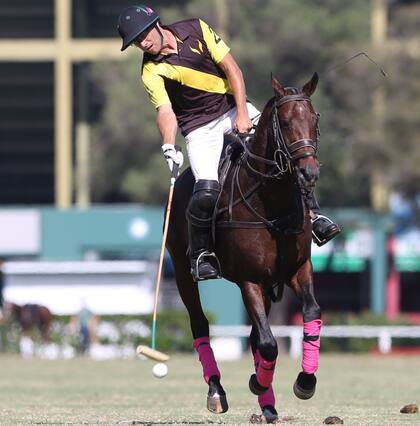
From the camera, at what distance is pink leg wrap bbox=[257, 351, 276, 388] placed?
10.8 metres

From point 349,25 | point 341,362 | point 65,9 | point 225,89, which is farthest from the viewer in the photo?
point 65,9

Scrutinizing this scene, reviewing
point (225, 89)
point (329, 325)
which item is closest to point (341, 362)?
point (329, 325)

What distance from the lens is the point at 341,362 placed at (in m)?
31.0

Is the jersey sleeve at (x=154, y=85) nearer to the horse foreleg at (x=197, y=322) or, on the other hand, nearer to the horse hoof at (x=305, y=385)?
the horse foreleg at (x=197, y=322)

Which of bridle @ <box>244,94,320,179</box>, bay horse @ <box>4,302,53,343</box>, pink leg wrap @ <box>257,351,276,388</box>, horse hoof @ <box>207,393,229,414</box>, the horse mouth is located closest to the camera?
the horse mouth

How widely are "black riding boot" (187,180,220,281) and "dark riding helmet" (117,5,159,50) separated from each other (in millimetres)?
1306

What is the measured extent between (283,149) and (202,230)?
1156 mm

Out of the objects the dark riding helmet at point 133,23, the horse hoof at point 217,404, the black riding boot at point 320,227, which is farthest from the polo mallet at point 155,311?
the black riding boot at point 320,227

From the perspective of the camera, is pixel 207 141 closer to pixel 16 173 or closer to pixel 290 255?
pixel 290 255

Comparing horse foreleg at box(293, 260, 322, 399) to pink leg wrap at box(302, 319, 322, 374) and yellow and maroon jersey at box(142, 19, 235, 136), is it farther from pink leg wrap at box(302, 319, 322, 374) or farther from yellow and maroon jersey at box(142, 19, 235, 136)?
yellow and maroon jersey at box(142, 19, 235, 136)

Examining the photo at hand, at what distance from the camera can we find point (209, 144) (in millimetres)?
11297

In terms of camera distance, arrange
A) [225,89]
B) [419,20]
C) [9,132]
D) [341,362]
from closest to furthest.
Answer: [225,89] < [341,362] < [419,20] < [9,132]

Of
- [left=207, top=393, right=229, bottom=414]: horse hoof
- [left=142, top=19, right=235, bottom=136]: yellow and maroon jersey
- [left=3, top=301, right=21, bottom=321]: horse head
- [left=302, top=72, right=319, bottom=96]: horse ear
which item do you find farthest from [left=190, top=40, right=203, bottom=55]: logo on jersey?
[left=3, top=301, right=21, bottom=321]: horse head

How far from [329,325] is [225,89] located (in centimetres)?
2737
